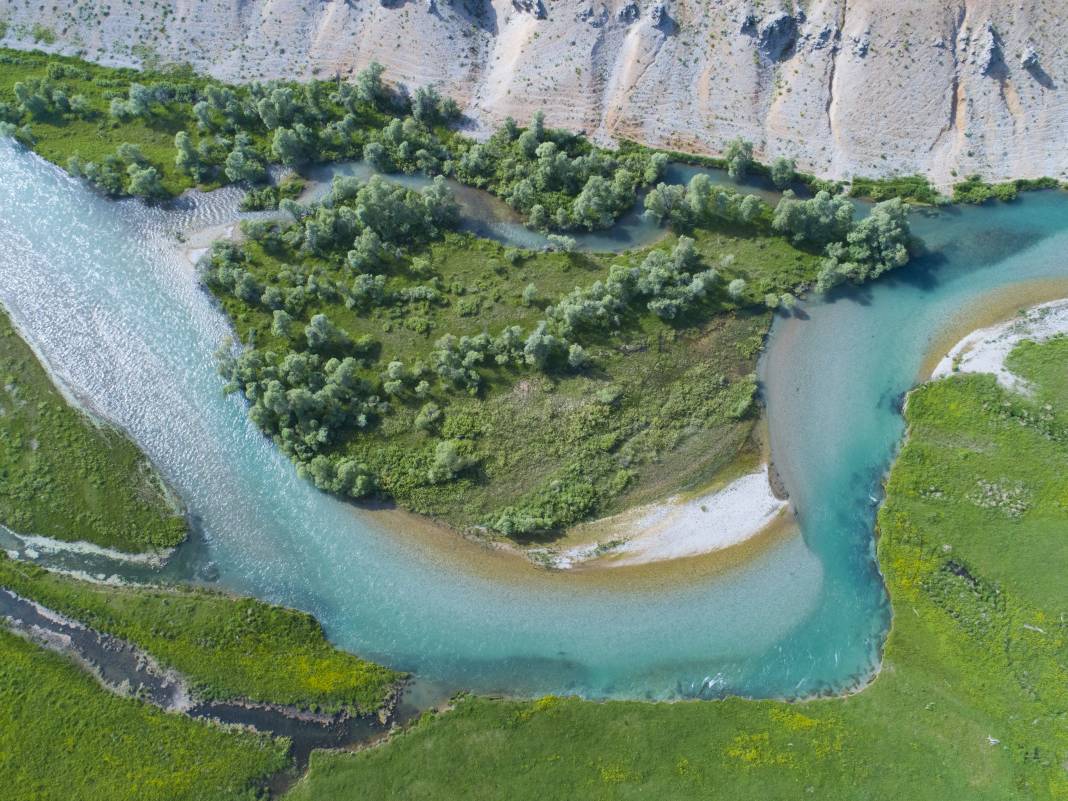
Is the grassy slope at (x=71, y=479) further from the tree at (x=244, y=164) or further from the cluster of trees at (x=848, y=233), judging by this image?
the cluster of trees at (x=848, y=233)

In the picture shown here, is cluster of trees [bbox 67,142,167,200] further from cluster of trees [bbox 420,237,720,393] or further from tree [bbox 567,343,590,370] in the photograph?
tree [bbox 567,343,590,370]

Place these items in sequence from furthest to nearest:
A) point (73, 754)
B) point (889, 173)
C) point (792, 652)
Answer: point (889, 173), point (792, 652), point (73, 754)

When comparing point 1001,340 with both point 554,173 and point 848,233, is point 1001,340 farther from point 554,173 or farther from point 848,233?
point 554,173

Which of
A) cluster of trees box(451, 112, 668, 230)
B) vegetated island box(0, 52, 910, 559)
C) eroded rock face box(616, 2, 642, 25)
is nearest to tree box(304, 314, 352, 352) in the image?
vegetated island box(0, 52, 910, 559)

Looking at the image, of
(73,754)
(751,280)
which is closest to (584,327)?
(751,280)

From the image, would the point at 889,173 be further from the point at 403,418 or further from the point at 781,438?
the point at 403,418

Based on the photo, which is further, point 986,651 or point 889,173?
point 889,173

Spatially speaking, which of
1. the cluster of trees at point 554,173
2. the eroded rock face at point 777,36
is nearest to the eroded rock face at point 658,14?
the eroded rock face at point 777,36

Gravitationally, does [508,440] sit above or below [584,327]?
below
